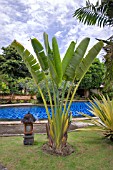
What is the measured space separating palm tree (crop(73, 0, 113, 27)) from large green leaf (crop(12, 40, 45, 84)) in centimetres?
416

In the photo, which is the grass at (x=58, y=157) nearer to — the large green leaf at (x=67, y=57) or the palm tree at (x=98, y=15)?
the large green leaf at (x=67, y=57)

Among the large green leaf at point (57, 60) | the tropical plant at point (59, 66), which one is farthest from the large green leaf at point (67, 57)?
the large green leaf at point (57, 60)

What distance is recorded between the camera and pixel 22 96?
76.3 ft

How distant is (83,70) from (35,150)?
111 inches

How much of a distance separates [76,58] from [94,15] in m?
3.99

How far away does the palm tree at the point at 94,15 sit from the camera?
7251mm

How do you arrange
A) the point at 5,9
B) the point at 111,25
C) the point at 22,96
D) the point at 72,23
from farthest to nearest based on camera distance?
the point at 22,96 < the point at 72,23 < the point at 5,9 < the point at 111,25

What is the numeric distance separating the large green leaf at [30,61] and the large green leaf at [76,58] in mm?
875

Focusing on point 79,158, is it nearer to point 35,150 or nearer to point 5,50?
point 35,150

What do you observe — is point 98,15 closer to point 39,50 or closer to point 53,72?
point 39,50

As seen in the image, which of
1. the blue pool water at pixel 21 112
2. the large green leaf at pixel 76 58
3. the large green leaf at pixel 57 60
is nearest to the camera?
the large green leaf at pixel 57 60

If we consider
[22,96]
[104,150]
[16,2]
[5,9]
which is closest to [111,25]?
[104,150]

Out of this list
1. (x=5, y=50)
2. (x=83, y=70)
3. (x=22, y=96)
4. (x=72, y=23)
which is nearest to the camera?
(x=83, y=70)

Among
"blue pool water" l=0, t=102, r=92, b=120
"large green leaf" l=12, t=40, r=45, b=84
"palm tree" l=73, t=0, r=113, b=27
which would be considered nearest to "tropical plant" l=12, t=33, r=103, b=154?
"large green leaf" l=12, t=40, r=45, b=84
